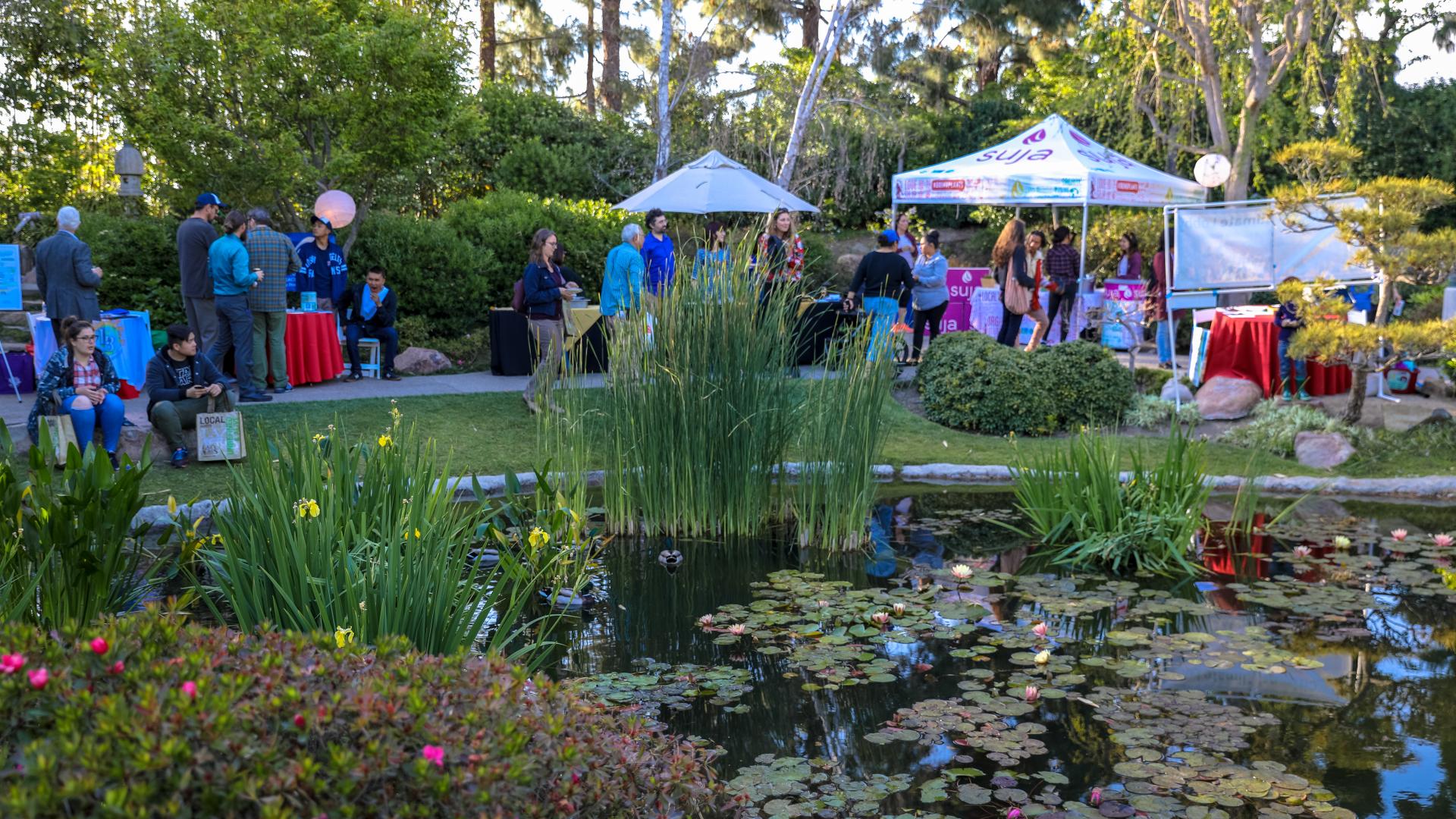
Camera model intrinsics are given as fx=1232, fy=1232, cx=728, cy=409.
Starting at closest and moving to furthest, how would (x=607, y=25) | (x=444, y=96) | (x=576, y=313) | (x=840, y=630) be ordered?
1. (x=840, y=630)
2. (x=576, y=313)
3. (x=444, y=96)
4. (x=607, y=25)

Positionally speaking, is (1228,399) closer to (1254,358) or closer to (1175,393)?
(1175,393)

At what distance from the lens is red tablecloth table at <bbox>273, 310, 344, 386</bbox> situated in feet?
31.5

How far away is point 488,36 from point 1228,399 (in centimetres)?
1771

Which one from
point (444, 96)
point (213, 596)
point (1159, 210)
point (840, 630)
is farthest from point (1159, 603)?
point (1159, 210)

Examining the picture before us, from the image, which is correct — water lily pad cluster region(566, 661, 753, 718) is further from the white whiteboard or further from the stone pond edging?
the white whiteboard

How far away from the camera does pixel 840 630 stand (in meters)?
4.35

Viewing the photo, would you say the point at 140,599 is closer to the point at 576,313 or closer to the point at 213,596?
the point at 213,596

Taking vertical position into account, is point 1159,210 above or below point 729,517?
above

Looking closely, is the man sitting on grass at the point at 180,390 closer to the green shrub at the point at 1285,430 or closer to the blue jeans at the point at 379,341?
the blue jeans at the point at 379,341

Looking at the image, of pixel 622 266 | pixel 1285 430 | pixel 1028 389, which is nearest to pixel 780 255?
pixel 622 266

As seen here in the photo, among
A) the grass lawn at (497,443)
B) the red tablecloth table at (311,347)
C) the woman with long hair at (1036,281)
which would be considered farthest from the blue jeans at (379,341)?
the woman with long hair at (1036,281)

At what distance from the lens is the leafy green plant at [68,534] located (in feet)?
10.9

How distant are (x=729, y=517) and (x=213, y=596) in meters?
2.10

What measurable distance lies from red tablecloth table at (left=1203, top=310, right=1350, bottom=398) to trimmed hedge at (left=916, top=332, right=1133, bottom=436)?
105 cm
